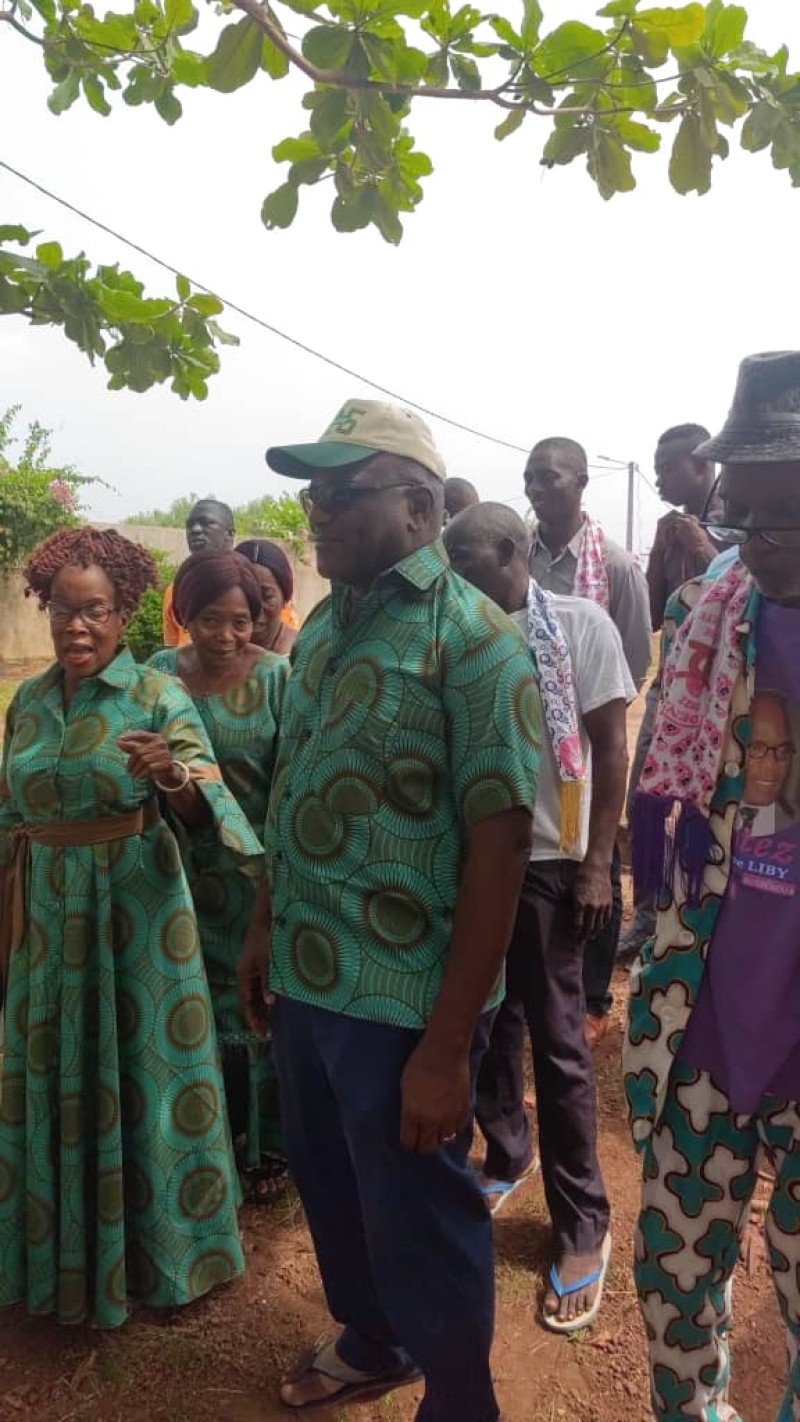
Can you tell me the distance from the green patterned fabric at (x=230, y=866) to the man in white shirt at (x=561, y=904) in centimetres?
76

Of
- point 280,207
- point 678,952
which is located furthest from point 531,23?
point 678,952

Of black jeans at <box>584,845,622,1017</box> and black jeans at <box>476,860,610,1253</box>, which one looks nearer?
black jeans at <box>476,860,610,1253</box>

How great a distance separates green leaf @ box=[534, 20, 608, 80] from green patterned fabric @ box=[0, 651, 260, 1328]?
1.57 meters

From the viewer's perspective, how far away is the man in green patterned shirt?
168 cm

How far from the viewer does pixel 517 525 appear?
2.58 metres

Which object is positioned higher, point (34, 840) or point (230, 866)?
point (34, 840)

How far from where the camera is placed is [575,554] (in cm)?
376

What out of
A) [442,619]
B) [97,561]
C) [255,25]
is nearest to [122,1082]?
[97,561]

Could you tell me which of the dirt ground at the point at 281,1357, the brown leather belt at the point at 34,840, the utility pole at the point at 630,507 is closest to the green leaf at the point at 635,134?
the brown leather belt at the point at 34,840

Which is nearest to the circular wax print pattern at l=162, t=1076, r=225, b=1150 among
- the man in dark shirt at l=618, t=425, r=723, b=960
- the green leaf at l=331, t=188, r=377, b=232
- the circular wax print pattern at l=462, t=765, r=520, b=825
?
the circular wax print pattern at l=462, t=765, r=520, b=825

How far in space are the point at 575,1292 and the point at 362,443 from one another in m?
2.07

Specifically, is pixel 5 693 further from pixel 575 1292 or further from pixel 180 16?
pixel 180 16

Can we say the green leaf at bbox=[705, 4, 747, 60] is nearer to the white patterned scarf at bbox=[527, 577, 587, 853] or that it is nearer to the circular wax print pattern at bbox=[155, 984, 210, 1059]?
the white patterned scarf at bbox=[527, 577, 587, 853]

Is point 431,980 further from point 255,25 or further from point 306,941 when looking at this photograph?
point 255,25
